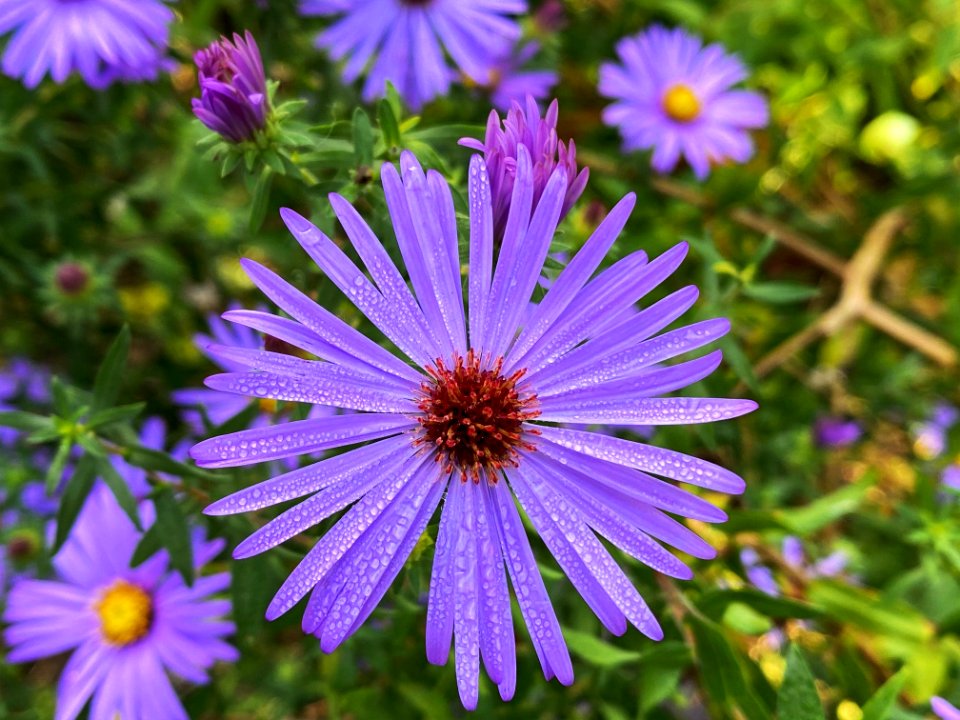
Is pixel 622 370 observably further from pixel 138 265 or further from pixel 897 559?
pixel 138 265

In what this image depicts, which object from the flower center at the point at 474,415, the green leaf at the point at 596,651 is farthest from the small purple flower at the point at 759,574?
the flower center at the point at 474,415

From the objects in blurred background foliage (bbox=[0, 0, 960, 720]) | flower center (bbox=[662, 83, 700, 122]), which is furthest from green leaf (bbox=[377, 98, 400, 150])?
flower center (bbox=[662, 83, 700, 122])

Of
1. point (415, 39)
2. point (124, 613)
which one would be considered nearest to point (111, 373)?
point (124, 613)

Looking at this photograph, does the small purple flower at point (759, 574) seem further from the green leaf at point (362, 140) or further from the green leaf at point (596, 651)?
the green leaf at point (362, 140)

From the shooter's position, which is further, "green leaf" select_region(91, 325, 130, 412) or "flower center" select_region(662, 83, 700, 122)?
"flower center" select_region(662, 83, 700, 122)

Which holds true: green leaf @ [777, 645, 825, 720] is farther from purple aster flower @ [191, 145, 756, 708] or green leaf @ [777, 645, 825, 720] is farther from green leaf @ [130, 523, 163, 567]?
green leaf @ [130, 523, 163, 567]

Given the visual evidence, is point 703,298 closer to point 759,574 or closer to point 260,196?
point 759,574

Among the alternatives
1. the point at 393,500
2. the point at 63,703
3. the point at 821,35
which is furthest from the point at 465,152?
the point at 821,35
